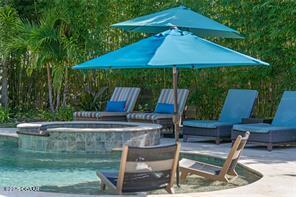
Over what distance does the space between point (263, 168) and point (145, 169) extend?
2.27 metres

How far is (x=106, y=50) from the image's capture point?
47.6 feet

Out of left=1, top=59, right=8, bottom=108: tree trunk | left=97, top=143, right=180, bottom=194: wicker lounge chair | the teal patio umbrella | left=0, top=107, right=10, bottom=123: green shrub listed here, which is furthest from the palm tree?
left=97, top=143, right=180, bottom=194: wicker lounge chair

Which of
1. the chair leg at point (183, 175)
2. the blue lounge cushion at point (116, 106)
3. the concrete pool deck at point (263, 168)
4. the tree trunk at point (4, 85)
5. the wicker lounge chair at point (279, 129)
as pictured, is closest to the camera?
the concrete pool deck at point (263, 168)

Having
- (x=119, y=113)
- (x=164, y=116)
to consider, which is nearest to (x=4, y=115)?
(x=119, y=113)

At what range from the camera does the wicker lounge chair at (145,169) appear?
5301 mm

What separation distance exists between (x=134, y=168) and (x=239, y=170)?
2.49 m

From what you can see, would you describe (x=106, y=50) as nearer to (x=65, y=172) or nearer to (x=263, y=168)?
(x=65, y=172)

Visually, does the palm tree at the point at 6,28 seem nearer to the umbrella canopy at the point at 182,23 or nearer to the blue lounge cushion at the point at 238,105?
the blue lounge cushion at the point at 238,105

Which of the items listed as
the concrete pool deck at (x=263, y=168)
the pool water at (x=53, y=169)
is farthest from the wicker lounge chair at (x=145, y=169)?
the pool water at (x=53, y=169)

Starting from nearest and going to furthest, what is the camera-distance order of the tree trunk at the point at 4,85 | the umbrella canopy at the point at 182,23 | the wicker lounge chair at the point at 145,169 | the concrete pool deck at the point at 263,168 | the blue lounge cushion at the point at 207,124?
the wicker lounge chair at the point at 145,169 → the concrete pool deck at the point at 263,168 → the umbrella canopy at the point at 182,23 → the blue lounge cushion at the point at 207,124 → the tree trunk at the point at 4,85

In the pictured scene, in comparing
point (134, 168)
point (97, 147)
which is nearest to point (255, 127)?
point (97, 147)

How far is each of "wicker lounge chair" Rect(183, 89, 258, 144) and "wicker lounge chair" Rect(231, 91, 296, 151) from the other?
438 mm

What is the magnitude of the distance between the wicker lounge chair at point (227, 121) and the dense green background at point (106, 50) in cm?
109

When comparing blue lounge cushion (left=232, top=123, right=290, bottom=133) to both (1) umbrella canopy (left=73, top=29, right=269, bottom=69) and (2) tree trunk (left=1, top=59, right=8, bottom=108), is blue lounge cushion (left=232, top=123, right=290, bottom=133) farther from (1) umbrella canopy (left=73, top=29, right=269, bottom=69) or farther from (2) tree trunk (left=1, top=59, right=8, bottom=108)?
(2) tree trunk (left=1, top=59, right=8, bottom=108)
